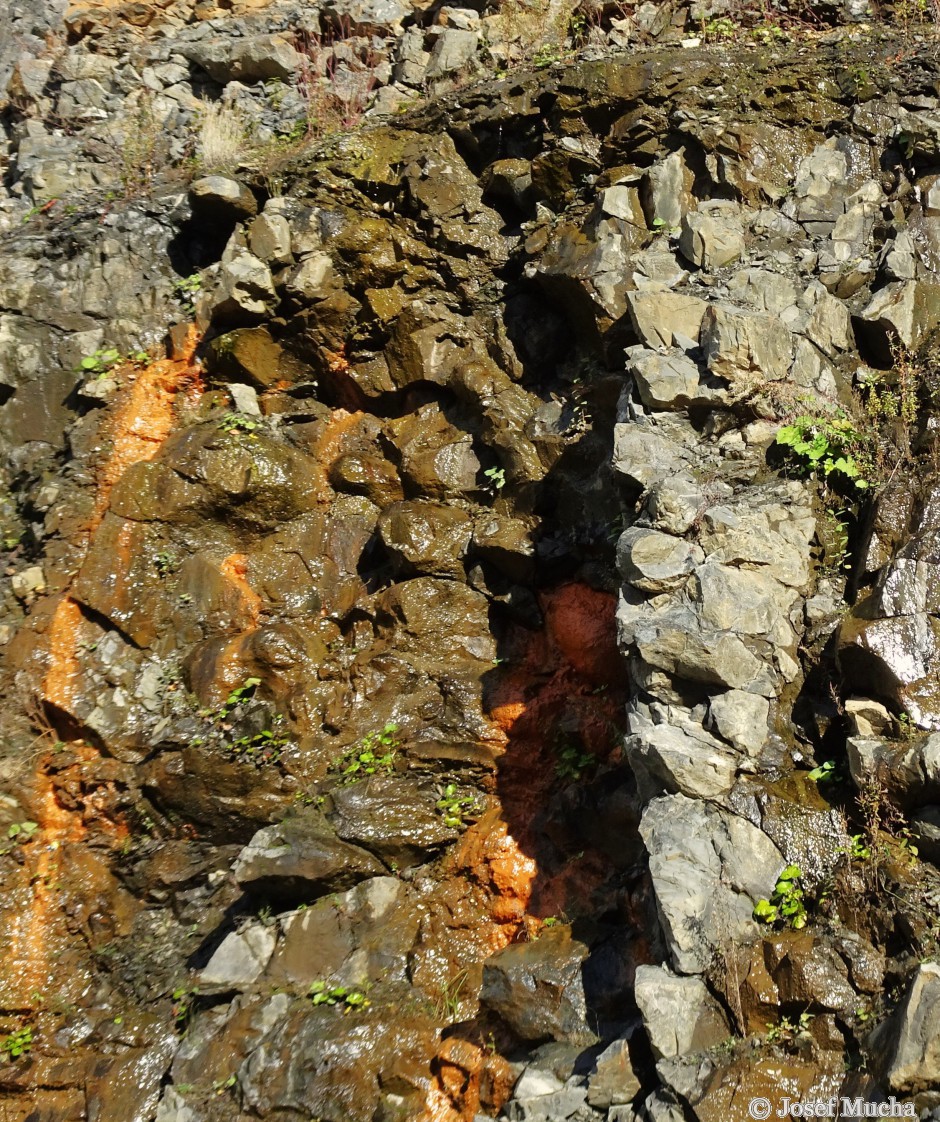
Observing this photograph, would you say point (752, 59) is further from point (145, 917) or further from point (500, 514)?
point (145, 917)

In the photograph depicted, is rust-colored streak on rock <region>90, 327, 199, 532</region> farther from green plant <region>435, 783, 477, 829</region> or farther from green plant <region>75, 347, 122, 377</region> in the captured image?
green plant <region>435, 783, 477, 829</region>

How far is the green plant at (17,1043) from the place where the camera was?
6.38 metres

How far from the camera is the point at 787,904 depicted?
13.9 feet

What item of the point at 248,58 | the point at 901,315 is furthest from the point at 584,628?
the point at 248,58

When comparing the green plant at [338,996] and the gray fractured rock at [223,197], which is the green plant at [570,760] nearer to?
the green plant at [338,996]

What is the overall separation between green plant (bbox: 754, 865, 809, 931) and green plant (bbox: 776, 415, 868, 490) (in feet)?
7.78

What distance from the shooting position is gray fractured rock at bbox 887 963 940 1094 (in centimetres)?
335

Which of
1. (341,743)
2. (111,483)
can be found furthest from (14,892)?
(111,483)

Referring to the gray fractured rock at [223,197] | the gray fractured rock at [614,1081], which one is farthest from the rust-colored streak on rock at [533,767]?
the gray fractured rock at [223,197]

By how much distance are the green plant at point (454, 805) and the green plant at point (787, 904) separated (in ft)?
7.91

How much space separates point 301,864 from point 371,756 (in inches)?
36.5

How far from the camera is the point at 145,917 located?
22.2 ft

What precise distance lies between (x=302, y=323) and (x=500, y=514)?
9.10 feet

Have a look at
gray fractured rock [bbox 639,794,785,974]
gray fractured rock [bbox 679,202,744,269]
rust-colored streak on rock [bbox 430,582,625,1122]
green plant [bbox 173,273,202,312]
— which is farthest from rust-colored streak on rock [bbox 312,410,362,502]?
gray fractured rock [bbox 639,794,785,974]
